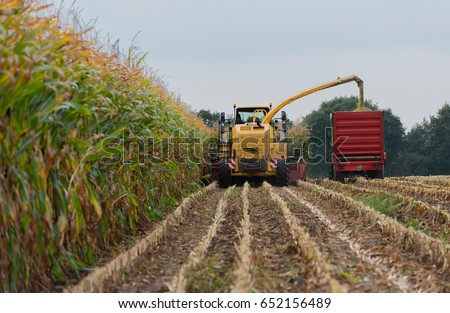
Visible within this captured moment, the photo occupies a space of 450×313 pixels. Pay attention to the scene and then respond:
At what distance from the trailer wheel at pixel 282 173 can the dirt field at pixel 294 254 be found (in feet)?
23.0

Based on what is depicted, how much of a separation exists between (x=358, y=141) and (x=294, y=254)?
46.5ft

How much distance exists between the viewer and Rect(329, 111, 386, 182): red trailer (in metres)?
21.1

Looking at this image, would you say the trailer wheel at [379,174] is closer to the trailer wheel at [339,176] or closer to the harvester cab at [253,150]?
the trailer wheel at [339,176]

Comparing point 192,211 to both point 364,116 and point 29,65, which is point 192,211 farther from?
point 364,116

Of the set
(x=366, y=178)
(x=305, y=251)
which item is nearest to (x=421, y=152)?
(x=366, y=178)

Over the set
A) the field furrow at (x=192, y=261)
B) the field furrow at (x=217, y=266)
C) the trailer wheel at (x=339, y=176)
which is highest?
the trailer wheel at (x=339, y=176)

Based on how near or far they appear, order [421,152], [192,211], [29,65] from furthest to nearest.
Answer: [421,152] < [192,211] < [29,65]

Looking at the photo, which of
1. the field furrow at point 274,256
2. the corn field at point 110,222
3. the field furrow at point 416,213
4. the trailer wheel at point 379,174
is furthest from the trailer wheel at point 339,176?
the corn field at point 110,222

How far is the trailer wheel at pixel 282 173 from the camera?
19750mm

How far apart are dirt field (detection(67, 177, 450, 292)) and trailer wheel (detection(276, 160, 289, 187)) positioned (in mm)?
7021

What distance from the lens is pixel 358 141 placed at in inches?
835

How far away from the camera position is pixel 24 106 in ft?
16.8

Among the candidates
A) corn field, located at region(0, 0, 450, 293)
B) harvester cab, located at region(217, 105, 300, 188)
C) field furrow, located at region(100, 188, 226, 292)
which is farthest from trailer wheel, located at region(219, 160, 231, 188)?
corn field, located at region(0, 0, 450, 293)
